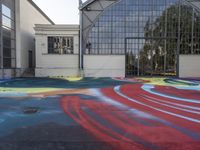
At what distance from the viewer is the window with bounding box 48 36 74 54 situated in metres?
31.0

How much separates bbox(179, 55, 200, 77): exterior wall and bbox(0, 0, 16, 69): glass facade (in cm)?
1773

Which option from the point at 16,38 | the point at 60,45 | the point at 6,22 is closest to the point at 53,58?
the point at 60,45

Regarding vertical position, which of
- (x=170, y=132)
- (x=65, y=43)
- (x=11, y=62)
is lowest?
(x=170, y=132)

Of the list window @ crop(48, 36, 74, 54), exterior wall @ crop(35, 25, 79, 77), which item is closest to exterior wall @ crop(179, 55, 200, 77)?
exterior wall @ crop(35, 25, 79, 77)

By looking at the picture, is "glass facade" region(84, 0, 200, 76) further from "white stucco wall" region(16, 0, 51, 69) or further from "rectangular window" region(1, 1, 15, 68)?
"rectangular window" region(1, 1, 15, 68)

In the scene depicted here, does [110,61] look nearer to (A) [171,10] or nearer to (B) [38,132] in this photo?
(A) [171,10]

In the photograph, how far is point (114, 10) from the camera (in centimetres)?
3122

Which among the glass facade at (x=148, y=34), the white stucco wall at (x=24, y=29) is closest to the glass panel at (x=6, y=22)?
the white stucco wall at (x=24, y=29)

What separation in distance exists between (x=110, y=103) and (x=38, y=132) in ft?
17.1

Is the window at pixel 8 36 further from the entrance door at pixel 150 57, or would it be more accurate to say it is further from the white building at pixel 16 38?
the entrance door at pixel 150 57

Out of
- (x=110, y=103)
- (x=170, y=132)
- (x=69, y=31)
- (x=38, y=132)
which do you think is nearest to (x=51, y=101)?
(x=110, y=103)

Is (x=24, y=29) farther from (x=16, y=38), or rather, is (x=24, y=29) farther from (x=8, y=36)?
(x=8, y=36)

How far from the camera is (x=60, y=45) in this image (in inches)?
1219

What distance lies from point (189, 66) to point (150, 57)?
431 cm
